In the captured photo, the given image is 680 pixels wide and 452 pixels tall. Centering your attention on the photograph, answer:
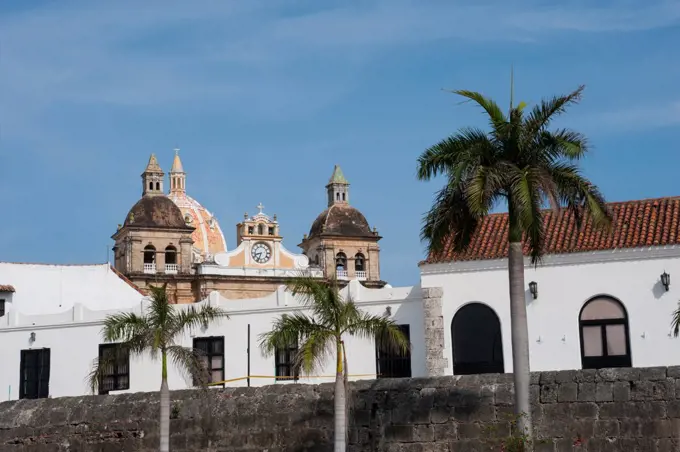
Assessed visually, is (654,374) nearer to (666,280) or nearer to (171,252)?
(666,280)

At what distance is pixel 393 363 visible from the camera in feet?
98.6

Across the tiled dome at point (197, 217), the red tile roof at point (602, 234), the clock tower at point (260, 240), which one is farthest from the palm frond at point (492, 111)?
the tiled dome at point (197, 217)

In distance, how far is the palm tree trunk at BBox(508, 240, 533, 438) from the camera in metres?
18.2

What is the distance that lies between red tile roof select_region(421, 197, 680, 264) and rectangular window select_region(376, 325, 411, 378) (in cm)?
248

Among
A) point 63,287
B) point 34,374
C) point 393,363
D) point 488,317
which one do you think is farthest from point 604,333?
point 63,287

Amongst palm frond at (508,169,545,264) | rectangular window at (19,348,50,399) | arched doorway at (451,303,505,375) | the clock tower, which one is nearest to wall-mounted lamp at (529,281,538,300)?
arched doorway at (451,303,505,375)

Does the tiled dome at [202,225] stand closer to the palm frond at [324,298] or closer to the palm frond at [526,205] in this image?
the palm frond at [324,298]

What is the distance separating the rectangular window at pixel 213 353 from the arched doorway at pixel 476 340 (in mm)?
6342

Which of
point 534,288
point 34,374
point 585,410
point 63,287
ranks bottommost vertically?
point 585,410

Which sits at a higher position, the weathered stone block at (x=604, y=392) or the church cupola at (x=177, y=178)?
the church cupola at (x=177, y=178)

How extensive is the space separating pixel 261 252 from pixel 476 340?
45.1 metres

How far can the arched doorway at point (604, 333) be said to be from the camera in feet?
91.9

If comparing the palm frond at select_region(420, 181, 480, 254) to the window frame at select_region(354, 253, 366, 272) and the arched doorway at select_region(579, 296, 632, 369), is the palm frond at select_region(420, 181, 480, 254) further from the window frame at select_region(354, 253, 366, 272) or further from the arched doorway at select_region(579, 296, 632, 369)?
the window frame at select_region(354, 253, 366, 272)

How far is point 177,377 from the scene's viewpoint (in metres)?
30.8
